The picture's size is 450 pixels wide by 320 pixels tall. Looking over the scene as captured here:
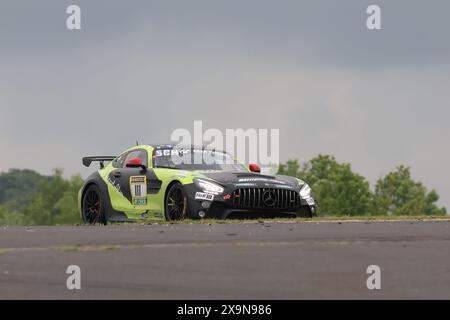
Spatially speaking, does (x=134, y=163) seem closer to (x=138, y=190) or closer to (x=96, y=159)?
(x=138, y=190)

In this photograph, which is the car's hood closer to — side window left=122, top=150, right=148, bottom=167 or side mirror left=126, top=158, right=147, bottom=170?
side mirror left=126, top=158, right=147, bottom=170

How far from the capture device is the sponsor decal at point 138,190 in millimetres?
20562

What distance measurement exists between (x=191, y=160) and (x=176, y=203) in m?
1.42

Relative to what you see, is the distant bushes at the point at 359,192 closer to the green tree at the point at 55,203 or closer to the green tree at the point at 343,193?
the green tree at the point at 343,193

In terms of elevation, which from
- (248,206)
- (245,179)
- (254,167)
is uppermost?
(254,167)

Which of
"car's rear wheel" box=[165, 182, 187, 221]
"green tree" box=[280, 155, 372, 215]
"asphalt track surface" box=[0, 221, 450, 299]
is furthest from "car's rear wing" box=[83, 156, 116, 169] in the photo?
→ "green tree" box=[280, 155, 372, 215]

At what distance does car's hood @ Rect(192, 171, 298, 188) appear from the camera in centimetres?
1972

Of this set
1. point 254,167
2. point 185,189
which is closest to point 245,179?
point 185,189

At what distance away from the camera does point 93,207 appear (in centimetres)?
2211

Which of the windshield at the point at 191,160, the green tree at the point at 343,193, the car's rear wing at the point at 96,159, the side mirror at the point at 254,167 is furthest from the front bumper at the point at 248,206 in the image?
the green tree at the point at 343,193
